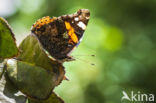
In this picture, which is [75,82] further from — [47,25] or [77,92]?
[47,25]

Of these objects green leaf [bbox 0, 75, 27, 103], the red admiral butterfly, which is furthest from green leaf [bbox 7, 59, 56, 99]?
the red admiral butterfly

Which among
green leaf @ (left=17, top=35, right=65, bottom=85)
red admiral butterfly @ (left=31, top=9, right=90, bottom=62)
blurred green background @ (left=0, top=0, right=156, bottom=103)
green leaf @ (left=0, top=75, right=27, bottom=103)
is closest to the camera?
green leaf @ (left=0, top=75, right=27, bottom=103)

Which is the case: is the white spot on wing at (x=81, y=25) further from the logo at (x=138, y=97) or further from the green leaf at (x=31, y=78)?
the logo at (x=138, y=97)

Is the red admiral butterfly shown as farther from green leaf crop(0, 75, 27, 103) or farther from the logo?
the logo

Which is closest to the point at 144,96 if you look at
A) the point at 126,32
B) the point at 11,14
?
the point at 126,32

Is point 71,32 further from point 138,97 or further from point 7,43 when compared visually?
point 138,97

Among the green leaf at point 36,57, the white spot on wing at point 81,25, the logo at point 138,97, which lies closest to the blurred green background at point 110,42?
the logo at point 138,97

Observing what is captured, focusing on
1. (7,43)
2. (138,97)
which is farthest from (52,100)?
(138,97)
